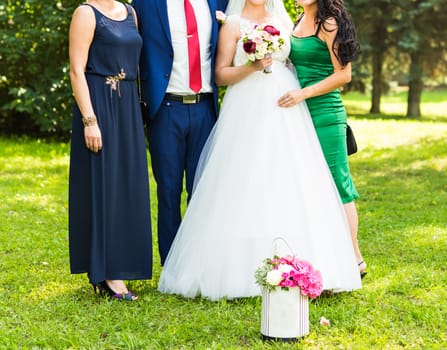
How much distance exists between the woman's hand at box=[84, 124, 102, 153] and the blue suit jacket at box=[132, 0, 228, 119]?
0.51 metres

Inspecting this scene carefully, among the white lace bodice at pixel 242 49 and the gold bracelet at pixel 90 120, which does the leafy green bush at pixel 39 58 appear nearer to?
the white lace bodice at pixel 242 49

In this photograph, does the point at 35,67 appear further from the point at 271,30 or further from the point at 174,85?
the point at 271,30

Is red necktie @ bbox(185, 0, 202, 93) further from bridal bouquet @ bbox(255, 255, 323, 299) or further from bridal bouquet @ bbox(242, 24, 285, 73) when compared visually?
bridal bouquet @ bbox(255, 255, 323, 299)

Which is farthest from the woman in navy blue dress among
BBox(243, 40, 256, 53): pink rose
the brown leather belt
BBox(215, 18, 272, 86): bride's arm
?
BBox(243, 40, 256, 53): pink rose

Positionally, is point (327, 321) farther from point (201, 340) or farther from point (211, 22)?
point (211, 22)

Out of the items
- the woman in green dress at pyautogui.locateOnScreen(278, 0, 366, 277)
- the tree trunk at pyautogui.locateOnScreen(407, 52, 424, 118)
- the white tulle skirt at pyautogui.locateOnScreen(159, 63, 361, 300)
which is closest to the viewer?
the white tulle skirt at pyautogui.locateOnScreen(159, 63, 361, 300)

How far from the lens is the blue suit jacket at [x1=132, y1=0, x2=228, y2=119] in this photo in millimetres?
4914

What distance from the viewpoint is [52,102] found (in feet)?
41.1

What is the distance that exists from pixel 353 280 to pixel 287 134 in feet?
3.50

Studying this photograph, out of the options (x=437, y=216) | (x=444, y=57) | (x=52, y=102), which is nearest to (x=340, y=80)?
(x=437, y=216)

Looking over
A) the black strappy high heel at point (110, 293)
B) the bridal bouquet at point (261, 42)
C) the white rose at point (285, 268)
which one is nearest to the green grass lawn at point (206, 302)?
the black strappy high heel at point (110, 293)

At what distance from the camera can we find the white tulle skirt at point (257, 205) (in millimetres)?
4734

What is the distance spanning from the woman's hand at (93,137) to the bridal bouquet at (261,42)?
108 cm

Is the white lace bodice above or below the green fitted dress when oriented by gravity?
above
